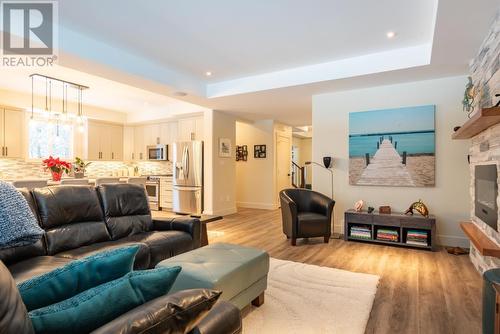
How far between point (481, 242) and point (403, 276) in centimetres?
82

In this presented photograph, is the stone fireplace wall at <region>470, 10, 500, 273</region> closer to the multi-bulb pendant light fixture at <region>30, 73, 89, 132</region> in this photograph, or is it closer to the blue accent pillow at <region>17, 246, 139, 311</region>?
the blue accent pillow at <region>17, 246, 139, 311</region>

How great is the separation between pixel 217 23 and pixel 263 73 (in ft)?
5.53

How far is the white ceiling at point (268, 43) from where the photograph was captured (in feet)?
8.68

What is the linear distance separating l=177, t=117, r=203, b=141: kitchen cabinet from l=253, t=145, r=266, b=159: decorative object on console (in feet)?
5.42

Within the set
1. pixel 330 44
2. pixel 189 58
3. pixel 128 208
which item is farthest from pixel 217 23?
pixel 128 208

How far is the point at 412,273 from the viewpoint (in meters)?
3.00

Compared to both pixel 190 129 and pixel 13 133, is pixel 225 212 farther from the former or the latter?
pixel 13 133

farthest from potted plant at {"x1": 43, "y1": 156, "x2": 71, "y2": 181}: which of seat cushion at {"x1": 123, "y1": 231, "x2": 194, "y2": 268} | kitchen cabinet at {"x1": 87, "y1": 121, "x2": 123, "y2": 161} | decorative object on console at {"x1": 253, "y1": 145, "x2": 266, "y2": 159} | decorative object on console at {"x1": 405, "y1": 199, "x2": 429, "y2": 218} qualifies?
decorative object on console at {"x1": 405, "y1": 199, "x2": 429, "y2": 218}

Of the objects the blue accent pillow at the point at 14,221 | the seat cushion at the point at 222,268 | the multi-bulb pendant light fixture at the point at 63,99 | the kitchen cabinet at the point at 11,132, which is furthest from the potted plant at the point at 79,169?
the seat cushion at the point at 222,268

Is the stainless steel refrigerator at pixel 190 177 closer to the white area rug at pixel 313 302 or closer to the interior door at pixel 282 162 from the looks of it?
the interior door at pixel 282 162

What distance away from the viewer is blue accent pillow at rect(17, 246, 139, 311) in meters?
0.85

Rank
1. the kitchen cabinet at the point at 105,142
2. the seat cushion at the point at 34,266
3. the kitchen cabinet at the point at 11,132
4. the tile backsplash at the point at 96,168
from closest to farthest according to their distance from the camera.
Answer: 1. the seat cushion at the point at 34,266
2. the kitchen cabinet at the point at 11,132
3. the tile backsplash at the point at 96,168
4. the kitchen cabinet at the point at 105,142

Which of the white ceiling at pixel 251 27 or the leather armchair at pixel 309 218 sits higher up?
the white ceiling at pixel 251 27

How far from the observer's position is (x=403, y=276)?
2924 mm
